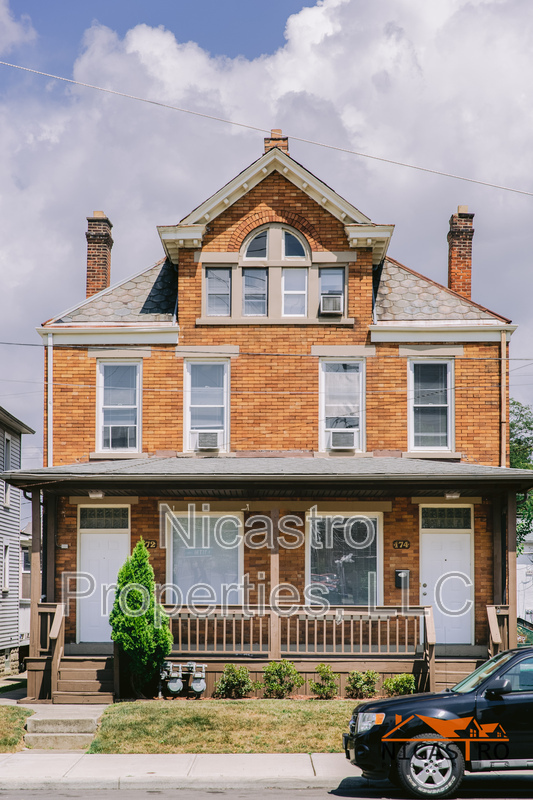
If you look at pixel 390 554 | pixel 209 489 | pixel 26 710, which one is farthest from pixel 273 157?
pixel 26 710

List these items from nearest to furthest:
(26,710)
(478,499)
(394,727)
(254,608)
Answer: (394,727), (26,710), (254,608), (478,499)

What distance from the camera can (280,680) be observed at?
49.8 feet

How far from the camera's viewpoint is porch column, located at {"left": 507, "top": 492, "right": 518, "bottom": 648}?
15.6 meters

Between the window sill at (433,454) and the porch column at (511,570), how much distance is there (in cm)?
226

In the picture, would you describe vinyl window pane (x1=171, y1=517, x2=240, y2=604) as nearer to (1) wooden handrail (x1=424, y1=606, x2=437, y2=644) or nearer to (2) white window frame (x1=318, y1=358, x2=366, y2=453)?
(2) white window frame (x1=318, y1=358, x2=366, y2=453)

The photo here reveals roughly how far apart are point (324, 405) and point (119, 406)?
416cm

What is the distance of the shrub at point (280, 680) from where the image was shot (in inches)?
593

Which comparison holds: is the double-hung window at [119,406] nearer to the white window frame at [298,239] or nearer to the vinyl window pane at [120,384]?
the vinyl window pane at [120,384]

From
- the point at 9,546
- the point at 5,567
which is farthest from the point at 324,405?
the point at 9,546

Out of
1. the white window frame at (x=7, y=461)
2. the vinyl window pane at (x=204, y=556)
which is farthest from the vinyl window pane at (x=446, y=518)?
the white window frame at (x=7, y=461)

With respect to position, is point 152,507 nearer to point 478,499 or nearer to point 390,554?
point 390,554

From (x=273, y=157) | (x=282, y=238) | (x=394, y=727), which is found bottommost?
(x=394, y=727)

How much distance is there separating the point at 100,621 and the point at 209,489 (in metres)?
3.78

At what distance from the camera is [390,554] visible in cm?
1792
